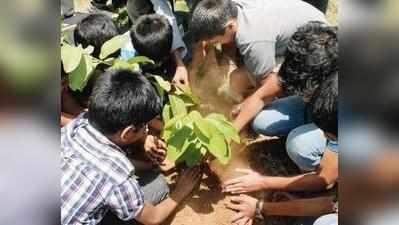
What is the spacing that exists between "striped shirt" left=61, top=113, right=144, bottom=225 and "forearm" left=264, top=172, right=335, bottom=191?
537mm

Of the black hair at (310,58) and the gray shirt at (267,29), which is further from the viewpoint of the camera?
the gray shirt at (267,29)

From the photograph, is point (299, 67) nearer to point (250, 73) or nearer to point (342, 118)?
point (250, 73)

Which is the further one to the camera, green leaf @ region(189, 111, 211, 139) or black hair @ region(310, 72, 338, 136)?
green leaf @ region(189, 111, 211, 139)

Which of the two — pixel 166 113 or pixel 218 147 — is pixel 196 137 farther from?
pixel 166 113

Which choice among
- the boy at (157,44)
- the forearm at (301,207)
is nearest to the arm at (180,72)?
the boy at (157,44)

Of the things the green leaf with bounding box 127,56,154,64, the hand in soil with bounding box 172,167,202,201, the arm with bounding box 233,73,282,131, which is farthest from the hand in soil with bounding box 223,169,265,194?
the green leaf with bounding box 127,56,154,64

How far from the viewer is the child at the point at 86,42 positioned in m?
2.21

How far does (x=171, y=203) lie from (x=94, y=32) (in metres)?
0.83

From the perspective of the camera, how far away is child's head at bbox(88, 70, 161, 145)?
1.67 m

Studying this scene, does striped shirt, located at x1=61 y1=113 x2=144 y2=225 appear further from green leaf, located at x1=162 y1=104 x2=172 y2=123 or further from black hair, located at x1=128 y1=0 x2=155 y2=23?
black hair, located at x1=128 y1=0 x2=155 y2=23

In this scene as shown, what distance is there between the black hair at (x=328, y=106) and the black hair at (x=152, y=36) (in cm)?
88

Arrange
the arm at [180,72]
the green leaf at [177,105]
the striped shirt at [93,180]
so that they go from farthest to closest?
1. the arm at [180,72]
2. the green leaf at [177,105]
3. the striped shirt at [93,180]

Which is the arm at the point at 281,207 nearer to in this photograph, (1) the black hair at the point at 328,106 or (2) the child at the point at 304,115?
(2) the child at the point at 304,115

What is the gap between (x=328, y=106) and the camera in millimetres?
1604
